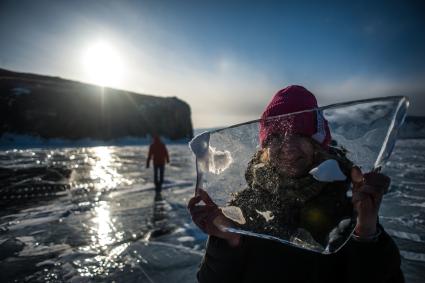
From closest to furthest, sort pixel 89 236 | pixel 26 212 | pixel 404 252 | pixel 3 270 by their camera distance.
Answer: pixel 3 270, pixel 404 252, pixel 89 236, pixel 26 212

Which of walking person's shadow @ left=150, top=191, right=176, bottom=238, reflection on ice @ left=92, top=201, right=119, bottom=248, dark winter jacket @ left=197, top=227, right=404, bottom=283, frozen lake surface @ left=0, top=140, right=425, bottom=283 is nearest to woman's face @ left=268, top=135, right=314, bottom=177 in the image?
Result: dark winter jacket @ left=197, top=227, right=404, bottom=283

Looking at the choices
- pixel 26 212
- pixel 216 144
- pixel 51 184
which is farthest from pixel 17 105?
pixel 216 144

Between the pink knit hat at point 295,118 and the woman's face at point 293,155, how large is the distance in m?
0.05

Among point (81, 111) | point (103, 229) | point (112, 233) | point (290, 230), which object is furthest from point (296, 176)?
point (81, 111)

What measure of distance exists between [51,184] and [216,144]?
1016cm

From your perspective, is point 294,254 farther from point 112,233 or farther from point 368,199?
point 112,233

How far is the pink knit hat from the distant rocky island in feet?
162

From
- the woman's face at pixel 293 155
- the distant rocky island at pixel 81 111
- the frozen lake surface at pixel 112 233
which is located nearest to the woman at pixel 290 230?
the woman's face at pixel 293 155

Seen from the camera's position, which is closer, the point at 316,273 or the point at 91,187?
the point at 316,273

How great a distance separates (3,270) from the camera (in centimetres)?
349

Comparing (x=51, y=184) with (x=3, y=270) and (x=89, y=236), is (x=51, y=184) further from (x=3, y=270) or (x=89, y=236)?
(x=3, y=270)

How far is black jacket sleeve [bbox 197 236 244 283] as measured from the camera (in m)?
1.34

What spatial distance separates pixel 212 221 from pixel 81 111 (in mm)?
62554

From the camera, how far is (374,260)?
1123 millimetres
